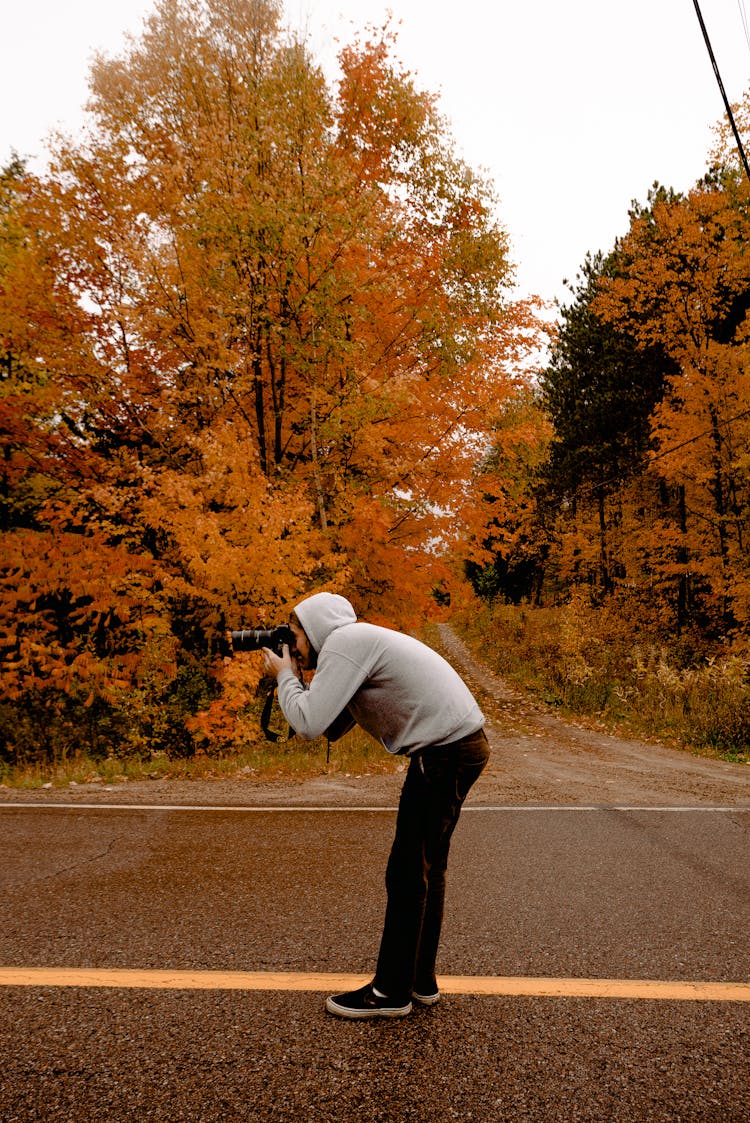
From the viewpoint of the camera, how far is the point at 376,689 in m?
2.45

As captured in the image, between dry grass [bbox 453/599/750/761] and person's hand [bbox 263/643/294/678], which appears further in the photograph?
dry grass [bbox 453/599/750/761]

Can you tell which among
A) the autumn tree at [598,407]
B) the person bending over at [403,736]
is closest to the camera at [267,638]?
the person bending over at [403,736]

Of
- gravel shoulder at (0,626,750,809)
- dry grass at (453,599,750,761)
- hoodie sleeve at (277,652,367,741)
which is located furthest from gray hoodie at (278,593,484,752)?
dry grass at (453,599,750,761)

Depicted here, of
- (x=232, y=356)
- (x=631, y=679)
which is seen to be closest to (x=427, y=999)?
(x=232, y=356)

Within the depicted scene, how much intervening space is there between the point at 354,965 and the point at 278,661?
1.43 meters

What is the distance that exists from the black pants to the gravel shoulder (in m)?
3.35

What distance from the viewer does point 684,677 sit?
12.5 metres

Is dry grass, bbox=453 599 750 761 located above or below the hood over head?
below

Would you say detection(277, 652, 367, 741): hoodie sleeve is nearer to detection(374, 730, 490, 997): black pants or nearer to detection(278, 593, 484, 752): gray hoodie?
detection(278, 593, 484, 752): gray hoodie

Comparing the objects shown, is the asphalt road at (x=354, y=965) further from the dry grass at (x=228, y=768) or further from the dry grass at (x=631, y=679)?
the dry grass at (x=631, y=679)

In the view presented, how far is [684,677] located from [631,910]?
10143 mm

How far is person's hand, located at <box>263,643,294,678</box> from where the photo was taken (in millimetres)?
2557

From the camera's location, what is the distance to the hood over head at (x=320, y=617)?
251 centimetres

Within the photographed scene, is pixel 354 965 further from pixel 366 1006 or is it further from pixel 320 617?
pixel 320 617
